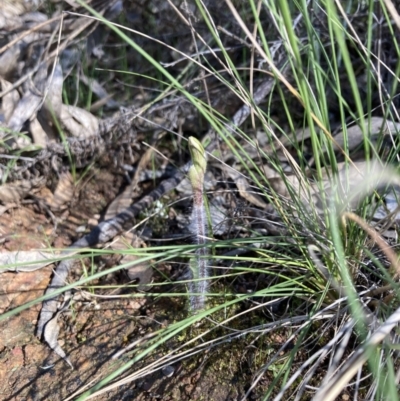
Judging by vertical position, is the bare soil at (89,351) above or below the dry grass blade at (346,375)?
below

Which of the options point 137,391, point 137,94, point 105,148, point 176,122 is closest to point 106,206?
point 105,148

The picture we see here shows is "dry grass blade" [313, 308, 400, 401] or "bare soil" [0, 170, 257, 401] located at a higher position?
"dry grass blade" [313, 308, 400, 401]

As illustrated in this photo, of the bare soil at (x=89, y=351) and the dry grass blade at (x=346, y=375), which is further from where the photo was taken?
the bare soil at (x=89, y=351)

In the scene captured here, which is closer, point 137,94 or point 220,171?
point 220,171

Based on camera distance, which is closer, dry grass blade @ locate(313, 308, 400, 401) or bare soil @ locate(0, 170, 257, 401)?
dry grass blade @ locate(313, 308, 400, 401)

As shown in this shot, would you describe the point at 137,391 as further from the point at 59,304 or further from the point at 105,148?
the point at 105,148

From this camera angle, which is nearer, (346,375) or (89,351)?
(346,375)

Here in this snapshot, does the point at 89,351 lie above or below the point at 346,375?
below

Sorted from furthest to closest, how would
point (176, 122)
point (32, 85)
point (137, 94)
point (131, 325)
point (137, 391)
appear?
point (137, 94) → point (176, 122) → point (32, 85) → point (131, 325) → point (137, 391)

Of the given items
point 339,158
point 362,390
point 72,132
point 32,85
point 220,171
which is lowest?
point 362,390

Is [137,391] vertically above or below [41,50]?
below

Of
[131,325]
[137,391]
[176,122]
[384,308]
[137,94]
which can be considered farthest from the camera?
[137,94]
